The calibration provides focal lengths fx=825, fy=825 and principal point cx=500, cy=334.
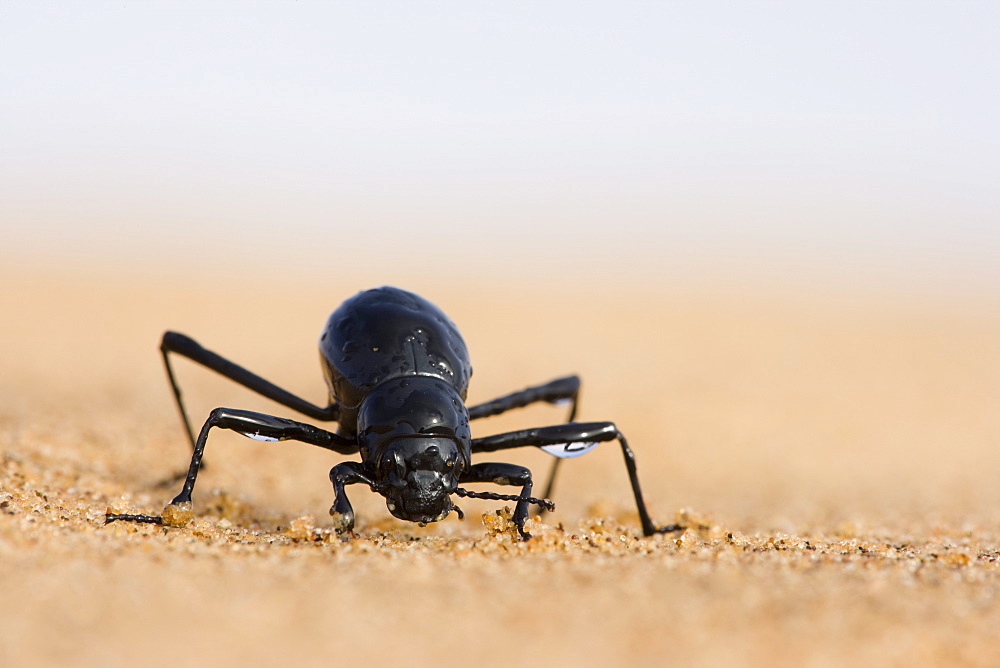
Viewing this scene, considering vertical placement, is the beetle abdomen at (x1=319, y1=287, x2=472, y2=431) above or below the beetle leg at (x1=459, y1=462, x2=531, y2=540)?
above

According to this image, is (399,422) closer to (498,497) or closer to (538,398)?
(498,497)

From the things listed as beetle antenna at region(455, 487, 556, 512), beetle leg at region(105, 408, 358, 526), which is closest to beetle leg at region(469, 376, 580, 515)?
beetle antenna at region(455, 487, 556, 512)

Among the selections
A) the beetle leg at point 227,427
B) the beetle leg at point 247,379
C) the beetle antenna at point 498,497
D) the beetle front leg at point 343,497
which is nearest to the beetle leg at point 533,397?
the beetle leg at point 247,379

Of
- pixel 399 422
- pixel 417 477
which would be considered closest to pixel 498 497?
pixel 417 477

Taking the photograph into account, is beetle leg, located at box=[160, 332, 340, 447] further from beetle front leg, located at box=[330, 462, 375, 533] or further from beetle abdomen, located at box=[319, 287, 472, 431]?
beetle front leg, located at box=[330, 462, 375, 533]

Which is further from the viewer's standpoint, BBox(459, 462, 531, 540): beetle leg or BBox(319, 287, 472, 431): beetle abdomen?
BBox(319, 287, 472, 431): beetle abdomen

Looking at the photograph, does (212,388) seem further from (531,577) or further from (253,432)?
(531,577)

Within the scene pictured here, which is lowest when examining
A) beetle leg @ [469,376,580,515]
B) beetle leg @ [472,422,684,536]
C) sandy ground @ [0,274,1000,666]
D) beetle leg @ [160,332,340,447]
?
sandy ground @ [0,274,1000,666]
